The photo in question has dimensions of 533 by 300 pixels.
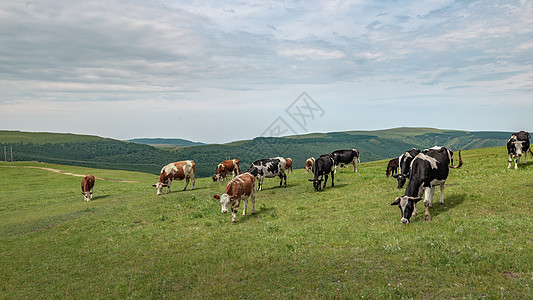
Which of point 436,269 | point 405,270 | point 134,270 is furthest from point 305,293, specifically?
point 134,270

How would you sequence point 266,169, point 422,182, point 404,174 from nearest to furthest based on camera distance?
point 422,182 < point 404,174 < point 266,169

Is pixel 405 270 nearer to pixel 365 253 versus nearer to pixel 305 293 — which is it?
pixel 365 253

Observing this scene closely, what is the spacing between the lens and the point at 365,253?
10531 millimetres

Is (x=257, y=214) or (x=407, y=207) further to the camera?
(x=257, y=214)

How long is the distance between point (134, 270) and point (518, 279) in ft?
38.7

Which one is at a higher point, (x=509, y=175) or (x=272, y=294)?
(x=509, y=175)

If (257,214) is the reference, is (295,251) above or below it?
above

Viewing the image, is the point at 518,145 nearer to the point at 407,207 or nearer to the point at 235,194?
the point at 407,207

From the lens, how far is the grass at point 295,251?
860 centimetres

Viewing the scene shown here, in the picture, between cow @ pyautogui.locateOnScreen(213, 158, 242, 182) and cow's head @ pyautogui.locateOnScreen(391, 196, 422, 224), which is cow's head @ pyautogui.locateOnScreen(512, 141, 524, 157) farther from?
cow @ pyautogui.locateOnScreen(213, 158, 242, 182)

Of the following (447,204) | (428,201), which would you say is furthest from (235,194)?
(447,204)

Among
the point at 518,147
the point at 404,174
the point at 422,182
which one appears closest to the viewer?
the point at 422,182

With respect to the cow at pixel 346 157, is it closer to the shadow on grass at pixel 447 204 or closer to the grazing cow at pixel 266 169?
the grazing cow at pixel 266 169

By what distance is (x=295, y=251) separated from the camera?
11.5 meters
